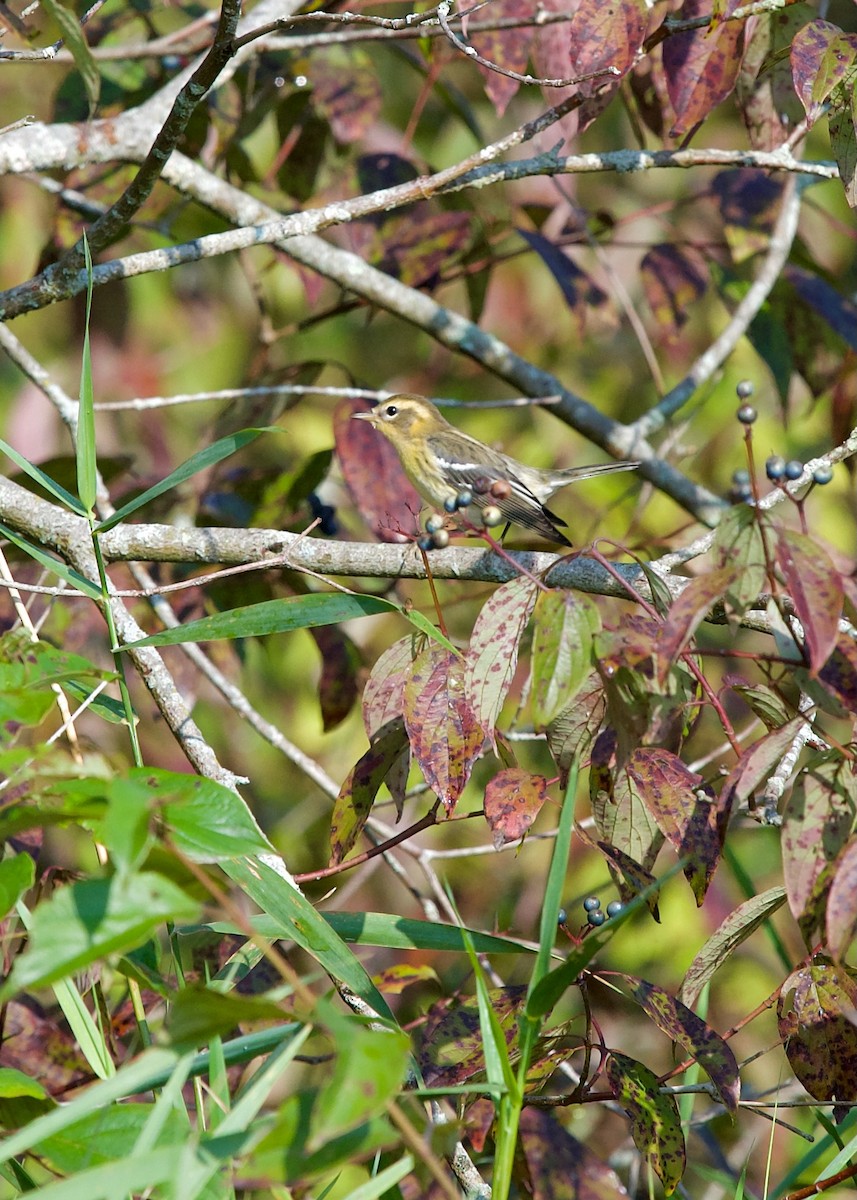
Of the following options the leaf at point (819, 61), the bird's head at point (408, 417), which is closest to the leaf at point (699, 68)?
the leaf at point (819, 61)

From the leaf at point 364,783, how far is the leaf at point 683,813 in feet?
1.37

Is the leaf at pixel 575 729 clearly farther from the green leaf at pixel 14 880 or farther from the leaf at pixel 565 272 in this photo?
the leaf at pixel 565 272

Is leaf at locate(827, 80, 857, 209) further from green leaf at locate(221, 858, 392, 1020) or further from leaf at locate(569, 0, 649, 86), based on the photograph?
green leaf at locate(221, 858, 392, 1020)

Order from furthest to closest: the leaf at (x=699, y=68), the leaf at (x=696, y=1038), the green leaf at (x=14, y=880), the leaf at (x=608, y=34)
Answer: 1. the leaf at (x=699, y=68)
2. the leaf at (x=608, y=34)
3. the leaf at (x=696, y=1038)
4. the green leaf at (x=14, y=880)

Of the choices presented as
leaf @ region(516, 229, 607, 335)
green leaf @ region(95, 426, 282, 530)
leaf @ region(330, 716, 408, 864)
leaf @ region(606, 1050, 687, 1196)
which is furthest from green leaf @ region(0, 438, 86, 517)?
leaf @ region(516, 229, 607, 335)

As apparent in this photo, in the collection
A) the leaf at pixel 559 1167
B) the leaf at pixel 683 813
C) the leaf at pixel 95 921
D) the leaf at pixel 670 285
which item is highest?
the leaf at pixel 670 285

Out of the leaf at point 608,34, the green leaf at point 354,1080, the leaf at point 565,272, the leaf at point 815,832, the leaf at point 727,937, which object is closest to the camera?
the green leaf at point 354,1080

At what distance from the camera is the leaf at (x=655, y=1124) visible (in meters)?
1.68

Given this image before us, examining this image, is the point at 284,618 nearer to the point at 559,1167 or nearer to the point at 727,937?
the point at 727,937

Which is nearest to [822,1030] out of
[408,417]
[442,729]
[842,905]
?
[842,905]

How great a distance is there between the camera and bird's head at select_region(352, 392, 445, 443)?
468 centimetres

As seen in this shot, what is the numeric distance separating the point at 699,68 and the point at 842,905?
5.97ft

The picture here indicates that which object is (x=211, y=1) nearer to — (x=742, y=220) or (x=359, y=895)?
(x=742, y=220)

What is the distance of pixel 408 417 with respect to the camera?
4.98 metres
